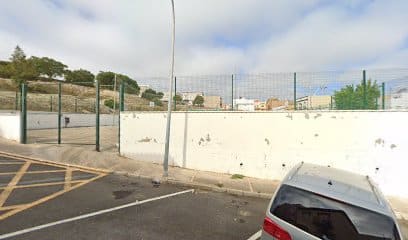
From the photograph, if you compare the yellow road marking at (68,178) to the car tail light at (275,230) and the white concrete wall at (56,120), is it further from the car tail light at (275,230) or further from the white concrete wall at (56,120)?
the white concrete wall at (56,120)

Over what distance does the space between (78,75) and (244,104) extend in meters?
80.4

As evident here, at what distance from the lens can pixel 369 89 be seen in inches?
341

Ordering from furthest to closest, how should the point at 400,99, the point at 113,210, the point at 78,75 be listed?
1. the point at 78,75
2. the point at 400,99
3. the point at 113,210

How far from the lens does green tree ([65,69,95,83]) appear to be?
74969mm

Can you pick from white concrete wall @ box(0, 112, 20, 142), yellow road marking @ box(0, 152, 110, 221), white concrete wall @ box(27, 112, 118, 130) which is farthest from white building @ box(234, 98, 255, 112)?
white concrete wall @ box(27, 112, 118, 130)

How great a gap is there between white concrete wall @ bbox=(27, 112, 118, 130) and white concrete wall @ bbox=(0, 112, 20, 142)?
6.87 m

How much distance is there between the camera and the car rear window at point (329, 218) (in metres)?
2.52

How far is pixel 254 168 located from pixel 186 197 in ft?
10.4

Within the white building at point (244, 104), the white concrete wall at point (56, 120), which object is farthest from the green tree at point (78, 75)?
the white building at point (244, 104)

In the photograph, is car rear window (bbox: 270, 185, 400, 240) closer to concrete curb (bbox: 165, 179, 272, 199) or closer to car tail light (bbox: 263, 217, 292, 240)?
car tail light (bbox: 263, 217, 292, 240)

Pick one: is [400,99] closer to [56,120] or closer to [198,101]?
[198,101]

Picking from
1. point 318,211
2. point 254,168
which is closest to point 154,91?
point 254,168

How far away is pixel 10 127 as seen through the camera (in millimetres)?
14320

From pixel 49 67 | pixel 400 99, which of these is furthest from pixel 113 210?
pixel 49 67
